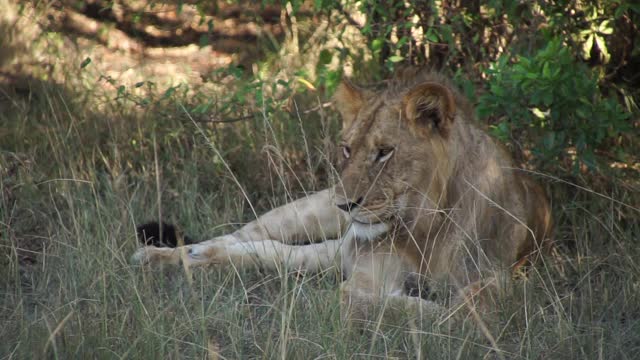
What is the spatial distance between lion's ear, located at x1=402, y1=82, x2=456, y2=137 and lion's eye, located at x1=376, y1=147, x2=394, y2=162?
12cm

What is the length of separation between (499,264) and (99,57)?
344 centimetres

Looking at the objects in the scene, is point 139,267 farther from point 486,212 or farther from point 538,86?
point 538,86

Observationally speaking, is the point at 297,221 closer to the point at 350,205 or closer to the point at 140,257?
the point at 140,257

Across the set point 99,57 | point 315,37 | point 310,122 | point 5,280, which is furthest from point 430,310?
point 99,57

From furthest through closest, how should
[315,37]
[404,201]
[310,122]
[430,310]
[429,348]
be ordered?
1. [315,37]
2. [310,122]
3. [404,201]
4. [430,310]
5. [429,348]

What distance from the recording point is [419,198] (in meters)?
3.50

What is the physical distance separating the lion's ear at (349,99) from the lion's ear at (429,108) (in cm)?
31

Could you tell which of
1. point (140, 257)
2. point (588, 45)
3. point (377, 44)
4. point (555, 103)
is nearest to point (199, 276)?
point (140, 257)

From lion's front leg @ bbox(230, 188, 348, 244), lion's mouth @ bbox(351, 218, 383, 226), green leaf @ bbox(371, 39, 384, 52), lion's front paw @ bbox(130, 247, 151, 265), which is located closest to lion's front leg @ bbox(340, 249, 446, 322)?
lion's mouth @ bbox(351, 218, 383, 226)

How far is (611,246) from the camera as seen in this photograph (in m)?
4.01

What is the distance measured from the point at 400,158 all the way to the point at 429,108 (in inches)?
7.8

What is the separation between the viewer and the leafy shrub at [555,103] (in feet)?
12.9

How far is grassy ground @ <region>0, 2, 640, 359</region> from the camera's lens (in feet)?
9.41

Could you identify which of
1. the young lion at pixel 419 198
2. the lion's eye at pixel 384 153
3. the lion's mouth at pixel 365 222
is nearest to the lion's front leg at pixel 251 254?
the young lion at pixel 419 198
